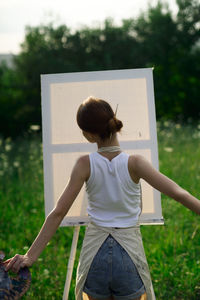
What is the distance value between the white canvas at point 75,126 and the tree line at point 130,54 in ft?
39.5

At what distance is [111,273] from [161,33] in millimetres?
14962

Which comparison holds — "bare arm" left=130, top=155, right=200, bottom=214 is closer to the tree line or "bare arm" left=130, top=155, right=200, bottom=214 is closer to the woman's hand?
the woman's hand

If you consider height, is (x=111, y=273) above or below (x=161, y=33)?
below

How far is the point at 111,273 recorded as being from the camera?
1.63 metres

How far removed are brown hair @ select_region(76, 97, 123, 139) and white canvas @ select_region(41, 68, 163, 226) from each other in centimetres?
64

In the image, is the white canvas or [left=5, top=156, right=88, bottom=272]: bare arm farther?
the white canvas

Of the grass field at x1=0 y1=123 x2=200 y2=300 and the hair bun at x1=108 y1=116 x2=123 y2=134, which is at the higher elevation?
the hair bun at x1=108 y1=116 x2=123 y2=134

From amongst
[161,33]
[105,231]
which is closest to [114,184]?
[105,231]

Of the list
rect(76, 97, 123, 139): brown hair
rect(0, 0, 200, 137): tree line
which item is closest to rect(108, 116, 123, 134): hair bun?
rect(76, 97, 123, 139): brown hair

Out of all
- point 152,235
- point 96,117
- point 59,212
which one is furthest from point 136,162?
point 152,235

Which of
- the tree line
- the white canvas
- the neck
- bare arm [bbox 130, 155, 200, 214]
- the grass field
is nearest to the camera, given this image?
bare arm [bbox 130, 155, 200, 214]

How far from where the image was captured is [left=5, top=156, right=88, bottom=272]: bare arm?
1.67m

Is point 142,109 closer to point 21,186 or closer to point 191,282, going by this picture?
point 191,282

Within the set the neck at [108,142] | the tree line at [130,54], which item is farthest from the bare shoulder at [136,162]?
the tree line at [130,54]
